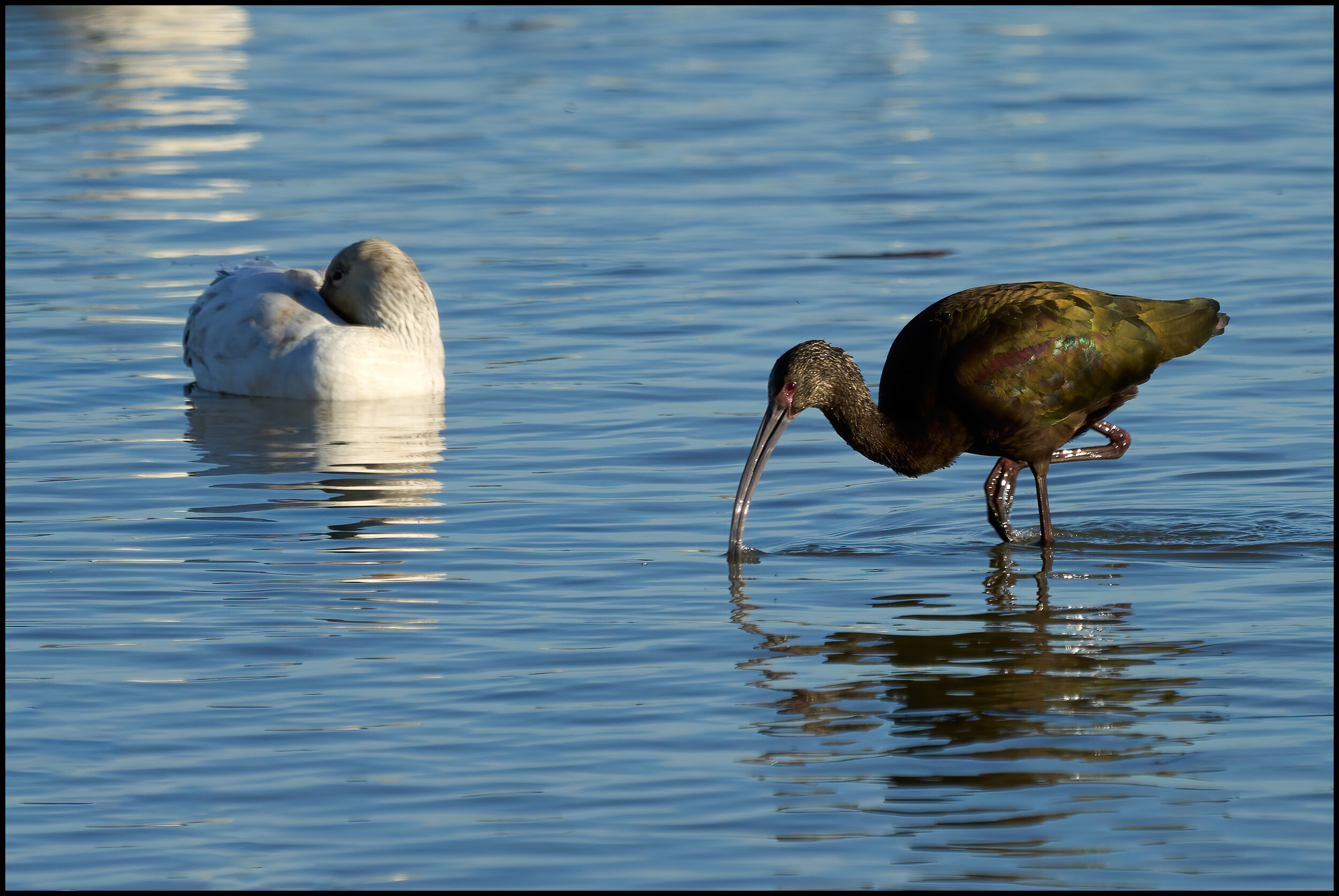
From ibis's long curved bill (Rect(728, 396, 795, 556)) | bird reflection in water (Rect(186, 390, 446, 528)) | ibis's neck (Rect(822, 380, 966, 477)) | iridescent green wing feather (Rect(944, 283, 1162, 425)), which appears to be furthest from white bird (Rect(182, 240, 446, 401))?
iridescent green wing feather (Rect(944, 283, 1162, 425))

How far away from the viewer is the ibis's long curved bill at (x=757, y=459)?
922 cm

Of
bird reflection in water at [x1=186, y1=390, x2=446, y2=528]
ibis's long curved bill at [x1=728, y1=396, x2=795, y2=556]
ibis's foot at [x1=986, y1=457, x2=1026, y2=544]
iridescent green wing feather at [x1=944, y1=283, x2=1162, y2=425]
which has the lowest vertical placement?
bird reflection in water at [x1=186, y1=390, x2=446, y2=528]

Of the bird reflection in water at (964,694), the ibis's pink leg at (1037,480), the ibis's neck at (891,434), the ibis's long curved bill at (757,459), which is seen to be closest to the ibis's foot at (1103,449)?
the ibis's pink leg at (1037,480)

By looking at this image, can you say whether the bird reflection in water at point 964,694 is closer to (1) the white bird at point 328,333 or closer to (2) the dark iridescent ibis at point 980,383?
(2) the dark iridescent ibis at point 980,383

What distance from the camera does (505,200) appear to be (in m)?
18.3

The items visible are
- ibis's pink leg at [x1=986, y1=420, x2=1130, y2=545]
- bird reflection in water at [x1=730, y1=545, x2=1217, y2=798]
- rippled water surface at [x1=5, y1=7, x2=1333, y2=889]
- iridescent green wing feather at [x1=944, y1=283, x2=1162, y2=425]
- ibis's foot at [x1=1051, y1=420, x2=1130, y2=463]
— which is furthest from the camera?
ibis's foot at [x1=1051, y1=420, x2=1130, y2=463]

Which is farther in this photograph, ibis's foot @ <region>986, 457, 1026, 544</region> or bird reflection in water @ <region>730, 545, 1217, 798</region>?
ibis's foot @ <region>986, 457, 1026, 544</region>

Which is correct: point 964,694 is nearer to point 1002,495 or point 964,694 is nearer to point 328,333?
point 1002,495

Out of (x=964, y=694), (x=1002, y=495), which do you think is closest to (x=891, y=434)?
(x=1002, y=495)

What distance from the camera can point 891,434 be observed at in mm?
9281

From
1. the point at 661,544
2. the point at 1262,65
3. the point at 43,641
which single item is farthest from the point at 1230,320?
the point at 1262,65

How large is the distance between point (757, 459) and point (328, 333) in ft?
14.4

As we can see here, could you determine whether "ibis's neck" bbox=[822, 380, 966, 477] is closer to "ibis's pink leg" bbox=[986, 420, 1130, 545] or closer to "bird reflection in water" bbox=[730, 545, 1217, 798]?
"ibis's pink leg" bbox=[986, 420, 1130, 545]

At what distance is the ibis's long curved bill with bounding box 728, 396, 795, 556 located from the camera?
30.2 feet
